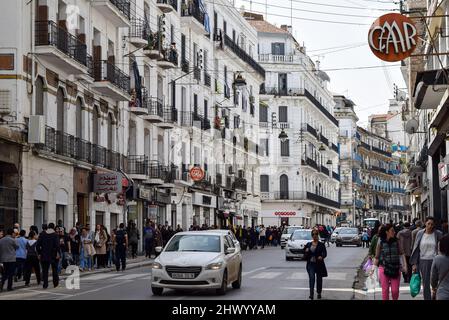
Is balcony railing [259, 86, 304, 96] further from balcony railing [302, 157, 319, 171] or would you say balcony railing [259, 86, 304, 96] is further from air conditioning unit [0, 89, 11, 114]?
air conditioning unit [0, 89, 11, 114]

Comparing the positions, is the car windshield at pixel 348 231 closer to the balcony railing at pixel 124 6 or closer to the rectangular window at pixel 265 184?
the rectangular window at pixel 265 184

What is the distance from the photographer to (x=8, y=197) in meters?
30.5

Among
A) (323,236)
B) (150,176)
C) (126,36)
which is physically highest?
(126,36)

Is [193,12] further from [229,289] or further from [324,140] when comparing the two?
[324,140]

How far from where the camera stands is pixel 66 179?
35.8 m

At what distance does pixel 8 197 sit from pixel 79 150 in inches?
279

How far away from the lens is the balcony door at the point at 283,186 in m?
91.8

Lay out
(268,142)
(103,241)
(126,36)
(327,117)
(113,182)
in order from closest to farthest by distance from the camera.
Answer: (103,241) → (113,182) → (126,36) → (268,142) → (327,117)

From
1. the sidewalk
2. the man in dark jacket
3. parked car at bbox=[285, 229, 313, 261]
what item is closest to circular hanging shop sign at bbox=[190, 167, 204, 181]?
the sidewalk

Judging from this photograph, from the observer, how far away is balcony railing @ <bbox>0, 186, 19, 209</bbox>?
30.1 metres

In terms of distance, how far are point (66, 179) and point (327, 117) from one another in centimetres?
7502

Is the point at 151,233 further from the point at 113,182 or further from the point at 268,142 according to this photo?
the point at 268,142

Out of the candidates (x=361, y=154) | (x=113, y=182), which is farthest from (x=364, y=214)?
(x=113, y=182)

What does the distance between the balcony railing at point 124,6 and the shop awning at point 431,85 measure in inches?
647
